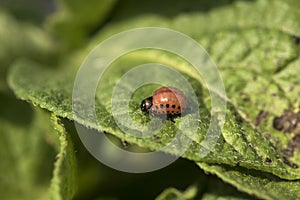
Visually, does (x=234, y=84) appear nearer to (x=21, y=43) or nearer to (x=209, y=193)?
(x=209, y=193)

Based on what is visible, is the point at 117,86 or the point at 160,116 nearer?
the point at 160,116

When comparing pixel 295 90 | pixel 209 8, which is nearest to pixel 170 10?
pixel 209 8

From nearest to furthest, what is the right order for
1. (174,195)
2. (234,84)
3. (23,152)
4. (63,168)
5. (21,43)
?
(63,168), (174,195), (234,84), (23,152), (21,43)

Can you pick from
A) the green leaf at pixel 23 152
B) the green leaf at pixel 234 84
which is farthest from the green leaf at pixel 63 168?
the green leaf at pixel 23 152

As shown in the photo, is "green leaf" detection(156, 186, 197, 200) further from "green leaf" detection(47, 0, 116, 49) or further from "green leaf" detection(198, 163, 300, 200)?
"green leaf" detection(47, 0, 116, 49)

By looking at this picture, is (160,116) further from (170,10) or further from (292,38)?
(170,10)

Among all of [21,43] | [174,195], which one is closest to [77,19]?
[21,43]
